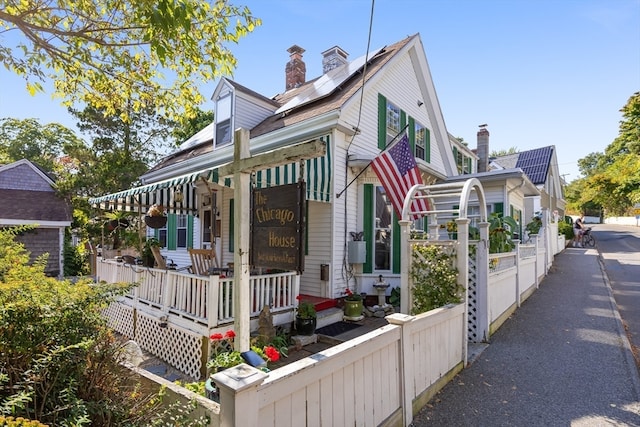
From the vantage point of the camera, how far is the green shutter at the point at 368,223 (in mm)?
8422

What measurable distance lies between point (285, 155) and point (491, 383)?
4.11m

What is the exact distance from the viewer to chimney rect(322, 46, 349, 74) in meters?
12.2

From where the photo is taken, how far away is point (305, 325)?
6043 millimetres

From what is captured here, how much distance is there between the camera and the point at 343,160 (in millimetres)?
7953

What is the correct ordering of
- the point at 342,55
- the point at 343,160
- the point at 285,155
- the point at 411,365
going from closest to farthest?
1. the point at 285,155
2. the point at 411,365
3. the point at 343,160
4. the point at 342,55

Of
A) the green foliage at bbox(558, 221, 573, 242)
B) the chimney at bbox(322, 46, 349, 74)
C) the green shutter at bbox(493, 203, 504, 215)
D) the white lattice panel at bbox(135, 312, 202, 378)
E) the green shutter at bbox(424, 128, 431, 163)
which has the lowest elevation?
the white lattice panel at bbox(135, 312, 202, 378)

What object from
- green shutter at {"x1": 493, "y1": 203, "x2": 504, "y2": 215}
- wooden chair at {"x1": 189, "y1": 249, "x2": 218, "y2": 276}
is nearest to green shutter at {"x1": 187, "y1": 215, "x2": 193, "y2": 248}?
wooden chair at {"x1": 189, "y1": 249, "x2": 218, "y2": 276}

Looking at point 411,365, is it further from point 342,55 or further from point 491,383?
point 342,55

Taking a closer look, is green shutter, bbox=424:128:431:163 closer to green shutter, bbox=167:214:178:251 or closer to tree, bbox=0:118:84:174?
green shutter, bbox=167:214:178:251

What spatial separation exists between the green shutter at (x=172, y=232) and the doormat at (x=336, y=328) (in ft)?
27.4

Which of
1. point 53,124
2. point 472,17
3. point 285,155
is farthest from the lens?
point 53,124

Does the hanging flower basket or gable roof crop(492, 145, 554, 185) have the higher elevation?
gable roof crop(492, 145, 554, 185)

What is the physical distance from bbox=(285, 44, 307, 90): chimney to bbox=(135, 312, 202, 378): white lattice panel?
10530 mm

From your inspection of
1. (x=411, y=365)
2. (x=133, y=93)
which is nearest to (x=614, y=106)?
(x=411, y=365)
